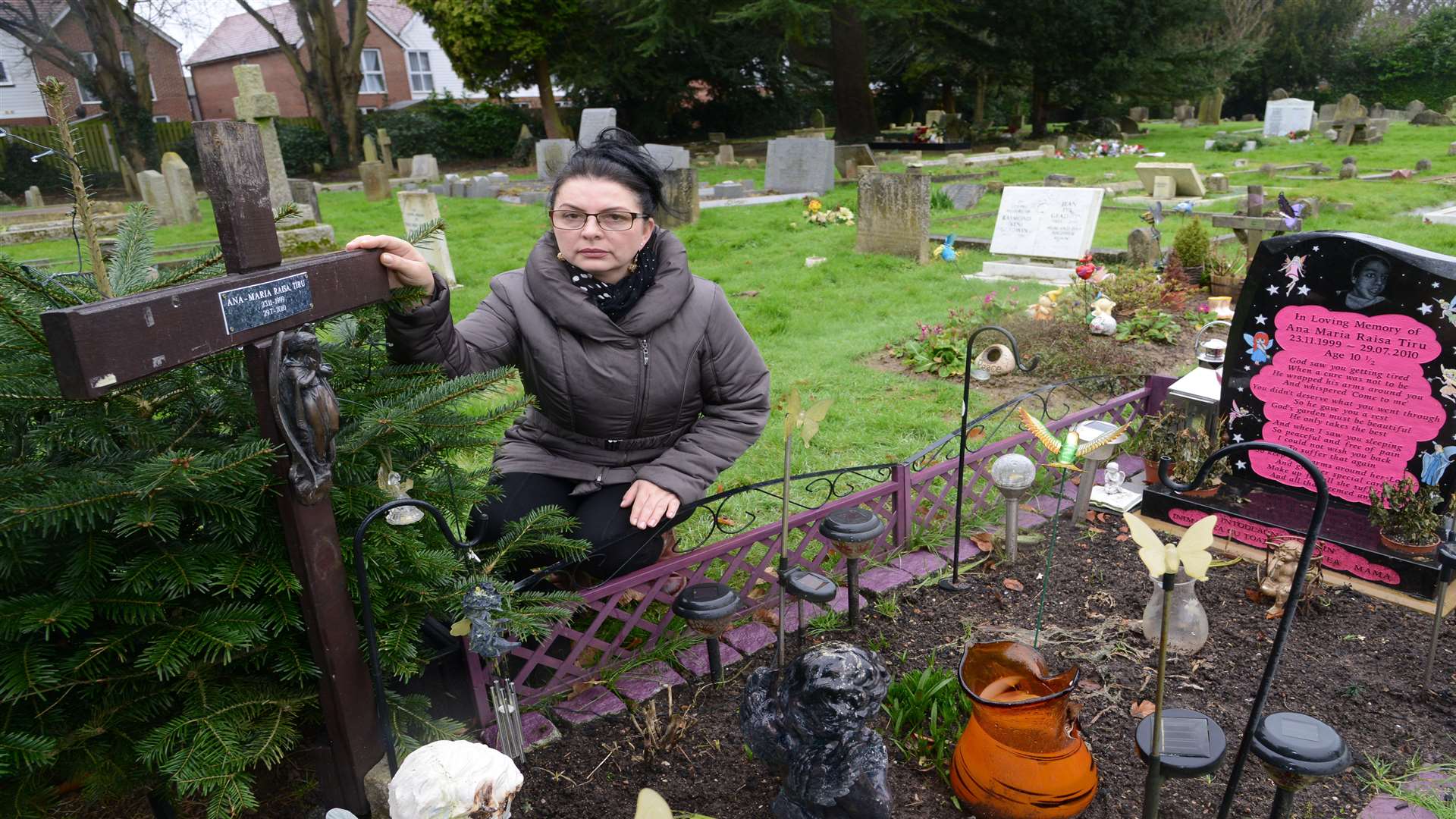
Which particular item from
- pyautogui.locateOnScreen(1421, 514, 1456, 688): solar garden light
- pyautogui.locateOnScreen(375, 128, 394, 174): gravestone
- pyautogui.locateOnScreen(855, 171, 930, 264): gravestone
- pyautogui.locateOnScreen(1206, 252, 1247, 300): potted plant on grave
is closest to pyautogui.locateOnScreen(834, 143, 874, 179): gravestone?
pyautogui.locateOnScreen(855, 171, 930, 264): gravestone

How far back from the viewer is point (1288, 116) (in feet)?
81.8

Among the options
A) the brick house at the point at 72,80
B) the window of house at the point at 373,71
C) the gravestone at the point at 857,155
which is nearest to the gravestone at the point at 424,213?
the gravestone at the point at 857,155

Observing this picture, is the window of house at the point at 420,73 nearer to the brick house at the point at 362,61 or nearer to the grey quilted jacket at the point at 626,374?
the brick house at the point at 362,61

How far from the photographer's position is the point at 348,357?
83.4 inches

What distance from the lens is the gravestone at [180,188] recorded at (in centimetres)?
1631

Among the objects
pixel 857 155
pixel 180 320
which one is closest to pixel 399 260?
pixel 180 320

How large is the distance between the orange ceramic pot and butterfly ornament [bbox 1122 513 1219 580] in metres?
0.62

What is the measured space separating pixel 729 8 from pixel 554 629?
21441mm

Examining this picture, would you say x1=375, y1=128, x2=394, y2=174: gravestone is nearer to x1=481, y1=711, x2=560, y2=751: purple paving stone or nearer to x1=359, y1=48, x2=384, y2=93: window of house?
x1=359, y1=48, x2=384, y2=93: window of house

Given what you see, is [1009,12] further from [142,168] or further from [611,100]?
[142,168]

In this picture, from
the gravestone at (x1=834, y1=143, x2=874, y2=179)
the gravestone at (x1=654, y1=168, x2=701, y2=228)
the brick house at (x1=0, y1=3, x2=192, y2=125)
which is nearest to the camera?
the gravestone at (x1=654, y1=168, x2=701, y2=228)

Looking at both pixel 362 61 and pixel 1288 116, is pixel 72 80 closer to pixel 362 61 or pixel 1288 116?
pixel 362 61

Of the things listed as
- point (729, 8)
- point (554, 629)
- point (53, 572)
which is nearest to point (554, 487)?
point (554, 629)

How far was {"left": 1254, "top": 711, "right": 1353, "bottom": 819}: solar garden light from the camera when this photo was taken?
1.58 meters
